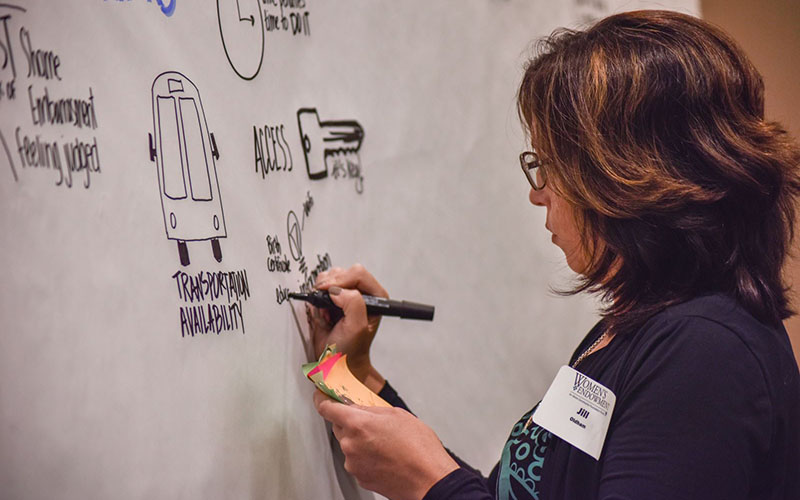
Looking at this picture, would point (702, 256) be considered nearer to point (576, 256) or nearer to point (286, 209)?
point (576, 256)

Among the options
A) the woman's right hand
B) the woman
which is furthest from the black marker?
the woman

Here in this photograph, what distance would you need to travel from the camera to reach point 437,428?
3.12 feet

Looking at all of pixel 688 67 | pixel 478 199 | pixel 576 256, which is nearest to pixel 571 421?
pixel 576 256

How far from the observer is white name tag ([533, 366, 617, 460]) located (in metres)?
0.64

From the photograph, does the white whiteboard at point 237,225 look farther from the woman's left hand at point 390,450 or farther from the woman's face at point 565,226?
the woman's face at point 565,226

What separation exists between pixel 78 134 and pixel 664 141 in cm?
48

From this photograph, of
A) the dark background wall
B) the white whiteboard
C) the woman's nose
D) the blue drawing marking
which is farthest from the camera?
the dark background wall

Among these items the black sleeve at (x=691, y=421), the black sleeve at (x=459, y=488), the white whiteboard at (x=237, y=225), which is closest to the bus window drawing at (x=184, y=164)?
the white whiteboard at (x=237, y=225)

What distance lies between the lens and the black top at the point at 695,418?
57 centimetres

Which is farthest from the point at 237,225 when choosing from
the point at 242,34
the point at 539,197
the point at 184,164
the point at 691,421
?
the point at 691,421

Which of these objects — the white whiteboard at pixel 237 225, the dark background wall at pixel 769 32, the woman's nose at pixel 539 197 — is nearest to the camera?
the white whiteboard at pixel 237 225

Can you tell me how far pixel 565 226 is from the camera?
73 centimetres

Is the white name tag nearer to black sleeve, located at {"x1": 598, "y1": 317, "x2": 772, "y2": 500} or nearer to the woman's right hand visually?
black sleeve, located at {"x1": 598, "y1": 317, "x2": 772, "y2": 500}

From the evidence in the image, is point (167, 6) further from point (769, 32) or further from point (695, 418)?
point (769, 32)
